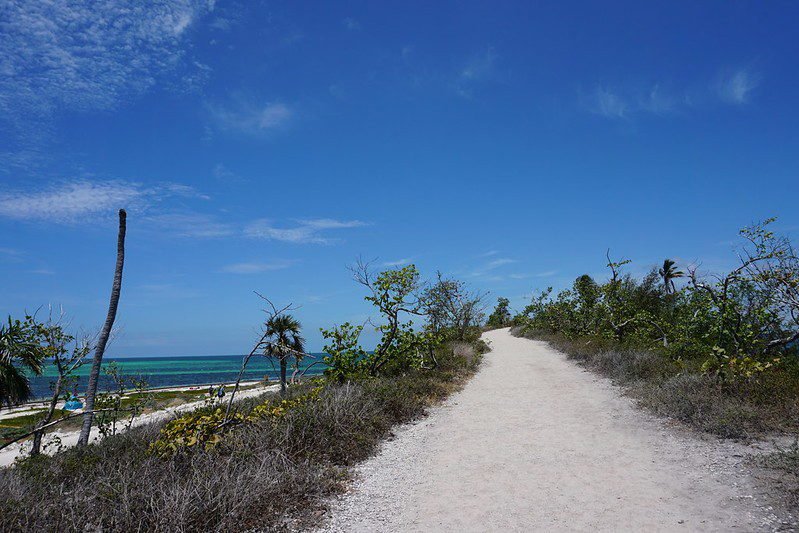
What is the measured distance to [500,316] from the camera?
2542 inches

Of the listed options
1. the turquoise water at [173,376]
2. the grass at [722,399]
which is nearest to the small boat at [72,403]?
the turquoise water at [173,376]

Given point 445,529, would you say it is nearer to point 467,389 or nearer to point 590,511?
point 590,511

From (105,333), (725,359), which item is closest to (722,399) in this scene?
(725,359)

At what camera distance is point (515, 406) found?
35.0 ft

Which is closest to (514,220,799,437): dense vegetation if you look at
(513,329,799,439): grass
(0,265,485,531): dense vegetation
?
(513,329,799,439): grass

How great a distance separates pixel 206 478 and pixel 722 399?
30.0 feet

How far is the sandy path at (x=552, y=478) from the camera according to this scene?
15.4 ft

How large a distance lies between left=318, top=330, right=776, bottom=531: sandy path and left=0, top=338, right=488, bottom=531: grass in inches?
20.3

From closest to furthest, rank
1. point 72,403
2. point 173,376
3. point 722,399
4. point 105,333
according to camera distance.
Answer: point 722,399 < point 105,333 < point 72,403 < point 173,376

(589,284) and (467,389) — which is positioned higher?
(589,284)

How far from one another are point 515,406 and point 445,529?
655 cm

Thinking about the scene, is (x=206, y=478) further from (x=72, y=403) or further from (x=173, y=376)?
(x=173, y=376)

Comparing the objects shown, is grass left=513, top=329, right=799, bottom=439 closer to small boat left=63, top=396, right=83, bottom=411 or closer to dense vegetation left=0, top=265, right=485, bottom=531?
dense vegetation left=0, top=265, right=485, bottom=531

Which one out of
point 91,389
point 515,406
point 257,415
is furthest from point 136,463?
point 515,406
